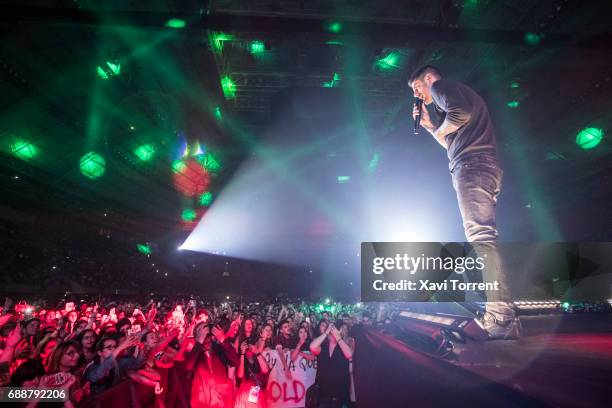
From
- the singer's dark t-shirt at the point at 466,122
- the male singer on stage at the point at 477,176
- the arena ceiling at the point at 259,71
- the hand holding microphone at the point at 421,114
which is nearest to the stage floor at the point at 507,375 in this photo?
the male singer on stage at the point at 477,176

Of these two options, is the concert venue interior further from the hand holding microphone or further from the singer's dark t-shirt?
the singer's dark t-shirt

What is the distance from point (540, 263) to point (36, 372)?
744 cm

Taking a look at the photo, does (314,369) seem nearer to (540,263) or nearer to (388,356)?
(388,356)

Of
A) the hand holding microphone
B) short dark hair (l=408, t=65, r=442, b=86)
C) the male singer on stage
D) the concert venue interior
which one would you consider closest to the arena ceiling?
the concert venue interior

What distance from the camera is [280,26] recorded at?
471cm

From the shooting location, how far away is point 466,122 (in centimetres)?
340

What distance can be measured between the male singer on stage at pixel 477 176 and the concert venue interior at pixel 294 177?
10 centimetres

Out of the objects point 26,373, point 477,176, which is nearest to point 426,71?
point 477,176

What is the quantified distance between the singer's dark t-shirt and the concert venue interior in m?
0.19

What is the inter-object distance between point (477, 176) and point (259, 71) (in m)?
6.07

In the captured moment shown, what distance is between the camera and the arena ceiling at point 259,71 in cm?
466

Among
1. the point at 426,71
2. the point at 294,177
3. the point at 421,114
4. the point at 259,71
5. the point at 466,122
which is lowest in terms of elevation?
the point at 466,122

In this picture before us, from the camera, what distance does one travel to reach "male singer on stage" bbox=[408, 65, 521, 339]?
2783 mm

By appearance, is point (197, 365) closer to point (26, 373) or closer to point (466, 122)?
point (26, 373)
